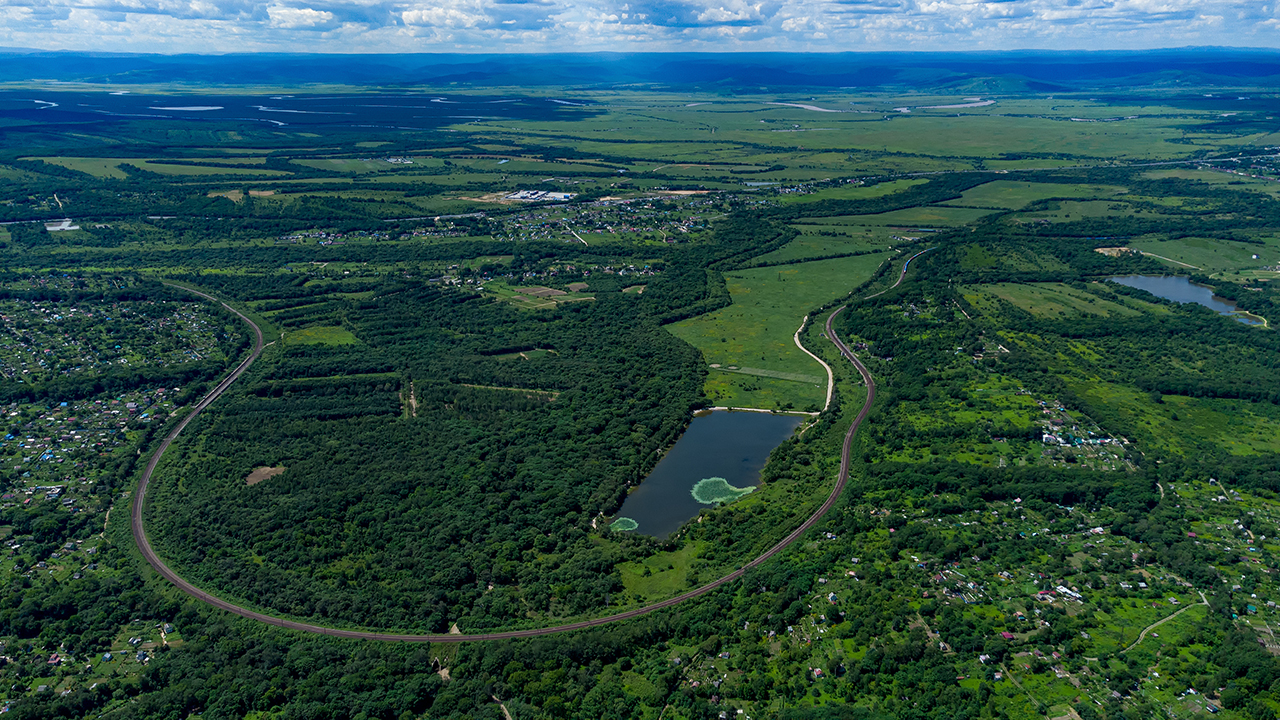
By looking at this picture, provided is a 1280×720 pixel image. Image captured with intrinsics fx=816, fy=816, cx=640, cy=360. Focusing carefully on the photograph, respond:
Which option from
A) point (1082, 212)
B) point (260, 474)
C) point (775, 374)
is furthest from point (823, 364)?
point (1082, 212)

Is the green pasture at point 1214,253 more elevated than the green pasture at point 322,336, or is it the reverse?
the green pasture at point 1214,253

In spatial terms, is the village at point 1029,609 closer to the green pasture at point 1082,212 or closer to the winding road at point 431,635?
the winding road at point 431,635

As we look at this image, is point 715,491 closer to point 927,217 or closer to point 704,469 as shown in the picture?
point 704,469

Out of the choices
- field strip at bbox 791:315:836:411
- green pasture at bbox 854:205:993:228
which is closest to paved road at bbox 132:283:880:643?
field strip at bbox 791:315:836:411

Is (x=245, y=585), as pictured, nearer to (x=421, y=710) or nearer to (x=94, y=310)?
(x=421, y=710)

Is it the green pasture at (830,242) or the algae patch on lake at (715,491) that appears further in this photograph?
the green pasture at (830,242)

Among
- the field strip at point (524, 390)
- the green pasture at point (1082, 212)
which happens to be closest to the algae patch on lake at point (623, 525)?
the field strip at point (524, 390)

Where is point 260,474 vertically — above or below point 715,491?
below
